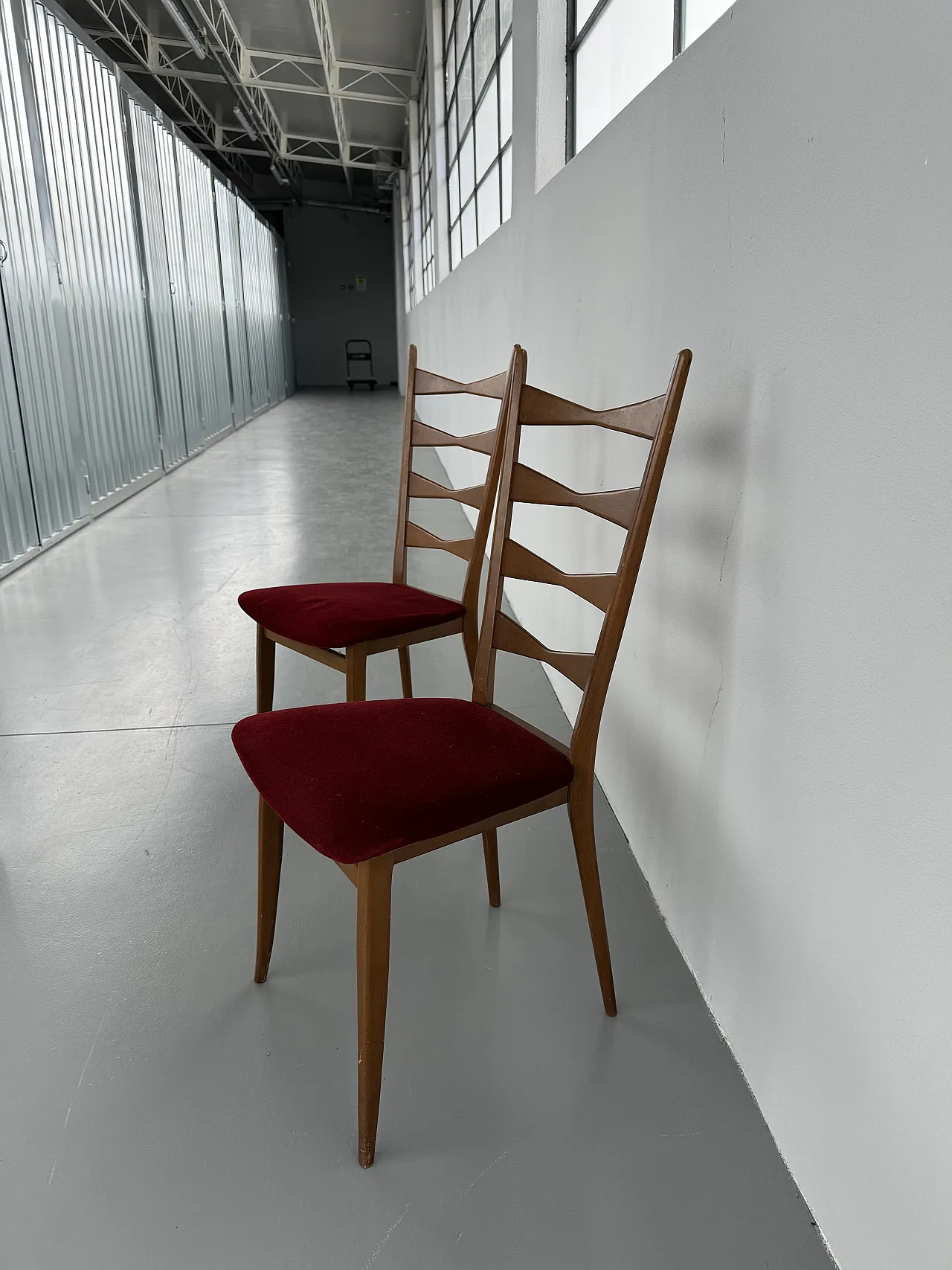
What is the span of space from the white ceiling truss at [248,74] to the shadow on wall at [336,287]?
14.0ft

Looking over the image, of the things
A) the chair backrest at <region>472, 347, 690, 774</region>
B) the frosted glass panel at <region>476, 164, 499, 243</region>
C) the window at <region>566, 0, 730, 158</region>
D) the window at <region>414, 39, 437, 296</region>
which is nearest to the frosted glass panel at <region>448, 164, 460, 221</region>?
the frosted glass panel at <region>476, 164, 499, 243</region>

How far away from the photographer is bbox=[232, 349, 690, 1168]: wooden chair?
0.98 metres

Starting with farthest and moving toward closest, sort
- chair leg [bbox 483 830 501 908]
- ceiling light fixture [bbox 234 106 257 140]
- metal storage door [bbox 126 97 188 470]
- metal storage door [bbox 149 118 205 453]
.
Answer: ceiling light fixture [bbox 234 106 257 140] → metal storage door [bbox 149 118 205 453] → metal storage door [bbox 126 97 188 470] → chair leg [bbox 483 830 501 908]

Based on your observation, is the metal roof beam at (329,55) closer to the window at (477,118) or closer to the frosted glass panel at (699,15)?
the window at (477,118)

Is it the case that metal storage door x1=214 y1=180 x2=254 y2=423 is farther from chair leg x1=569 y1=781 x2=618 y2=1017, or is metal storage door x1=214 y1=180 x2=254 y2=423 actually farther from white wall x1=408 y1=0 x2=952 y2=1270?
chair leg x1=569 y1=781 x2=618 y2=1017

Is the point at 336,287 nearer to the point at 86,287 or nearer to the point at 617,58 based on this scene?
the point at 86,287

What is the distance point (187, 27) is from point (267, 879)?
29.5 feet

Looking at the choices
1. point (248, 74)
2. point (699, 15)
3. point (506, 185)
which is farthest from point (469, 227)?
point (248, 74)

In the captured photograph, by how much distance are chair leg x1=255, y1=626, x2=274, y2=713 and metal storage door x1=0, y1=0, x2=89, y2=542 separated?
2.70 meters

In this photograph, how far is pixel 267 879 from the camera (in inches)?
50.2

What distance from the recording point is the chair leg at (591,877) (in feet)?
3.80

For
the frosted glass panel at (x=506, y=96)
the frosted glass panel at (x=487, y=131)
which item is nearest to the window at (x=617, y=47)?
the frosted glass panel at (x=506, y=96)

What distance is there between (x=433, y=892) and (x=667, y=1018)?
0.49m

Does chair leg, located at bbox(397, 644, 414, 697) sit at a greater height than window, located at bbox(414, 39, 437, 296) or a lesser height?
lesser
